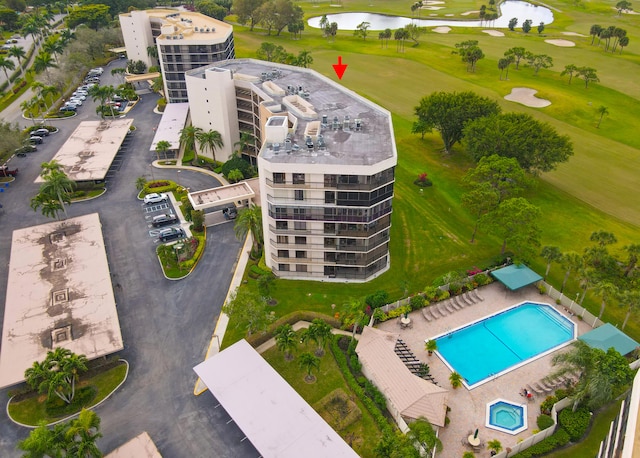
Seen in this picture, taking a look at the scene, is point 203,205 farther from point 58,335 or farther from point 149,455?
point 149,455

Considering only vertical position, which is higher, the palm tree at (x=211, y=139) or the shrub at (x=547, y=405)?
the palm tree at (x=211, y=139)

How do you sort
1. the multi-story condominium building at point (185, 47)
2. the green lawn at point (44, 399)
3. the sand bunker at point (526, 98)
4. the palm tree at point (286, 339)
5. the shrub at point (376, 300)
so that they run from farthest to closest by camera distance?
1. the sand bunker at point (526, 98)
2. the multi-story condominium building at point (185, 47)
3. the shrub at point (376, 300)
4. the palm tree at point (286, 339)
5. the green lawn at point (44, 399)

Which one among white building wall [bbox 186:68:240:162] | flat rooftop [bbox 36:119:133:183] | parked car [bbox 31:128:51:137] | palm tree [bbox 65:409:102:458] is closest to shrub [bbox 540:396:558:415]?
palm tree [bbox 65:409:102:458]

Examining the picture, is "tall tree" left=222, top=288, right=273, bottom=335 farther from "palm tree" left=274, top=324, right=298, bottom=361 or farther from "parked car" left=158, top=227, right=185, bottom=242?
"parked car" left=158, top=227, right=185, bottom=242

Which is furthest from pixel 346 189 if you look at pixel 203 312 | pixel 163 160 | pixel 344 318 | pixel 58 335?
pixel 163 160

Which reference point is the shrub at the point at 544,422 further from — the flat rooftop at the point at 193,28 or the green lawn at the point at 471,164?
the flat rooftop at the point at 193,28

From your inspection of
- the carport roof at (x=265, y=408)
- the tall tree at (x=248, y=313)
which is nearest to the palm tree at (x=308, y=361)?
the carport roof at (x=265, y=408)
